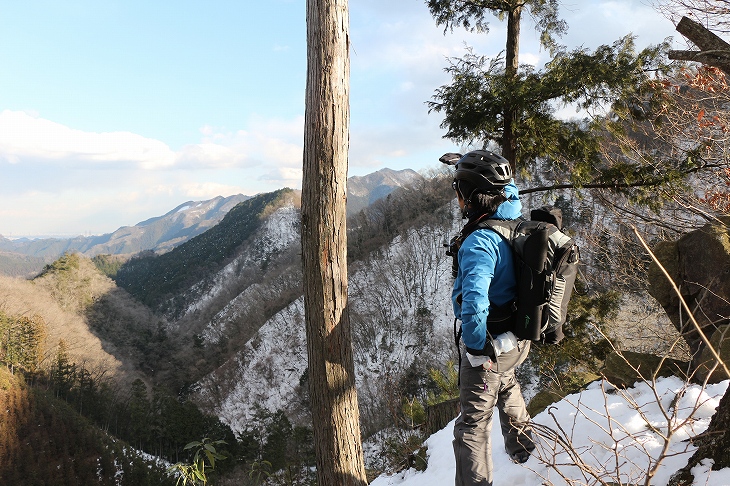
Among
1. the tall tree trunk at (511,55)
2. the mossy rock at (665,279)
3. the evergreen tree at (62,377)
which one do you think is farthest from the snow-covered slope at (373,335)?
the mossy rock at (665,279)

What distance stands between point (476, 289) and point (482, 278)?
0.07 m

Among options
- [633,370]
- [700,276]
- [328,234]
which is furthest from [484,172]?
[700,276]

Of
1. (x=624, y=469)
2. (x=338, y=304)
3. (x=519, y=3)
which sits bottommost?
(x=624, y=469)

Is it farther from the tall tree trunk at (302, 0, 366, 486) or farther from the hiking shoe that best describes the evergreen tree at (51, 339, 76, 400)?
the hiking shoe

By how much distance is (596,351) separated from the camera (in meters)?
7.17

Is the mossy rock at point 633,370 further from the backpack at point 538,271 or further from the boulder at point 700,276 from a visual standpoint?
the backpack at point 538,271

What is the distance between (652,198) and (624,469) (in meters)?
4.78

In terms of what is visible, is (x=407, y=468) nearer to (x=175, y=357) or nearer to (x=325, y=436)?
(x=325, y=436)

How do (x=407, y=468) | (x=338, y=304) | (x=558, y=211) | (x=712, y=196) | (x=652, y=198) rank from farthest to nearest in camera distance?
(x=712, y=196) < (x=652, y=198) < (x=407, y=468) < (x=338, y=304) < (x=558, y=211)

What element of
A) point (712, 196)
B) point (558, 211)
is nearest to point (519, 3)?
point (712, 196)

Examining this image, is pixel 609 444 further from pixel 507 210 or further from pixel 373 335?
pixel 373 335

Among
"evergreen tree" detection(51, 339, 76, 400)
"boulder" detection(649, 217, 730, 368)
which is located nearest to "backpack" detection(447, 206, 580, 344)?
"boulder" detection(649, 217, 730, 368)

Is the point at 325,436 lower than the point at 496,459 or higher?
higher

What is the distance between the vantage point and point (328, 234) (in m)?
2.73
